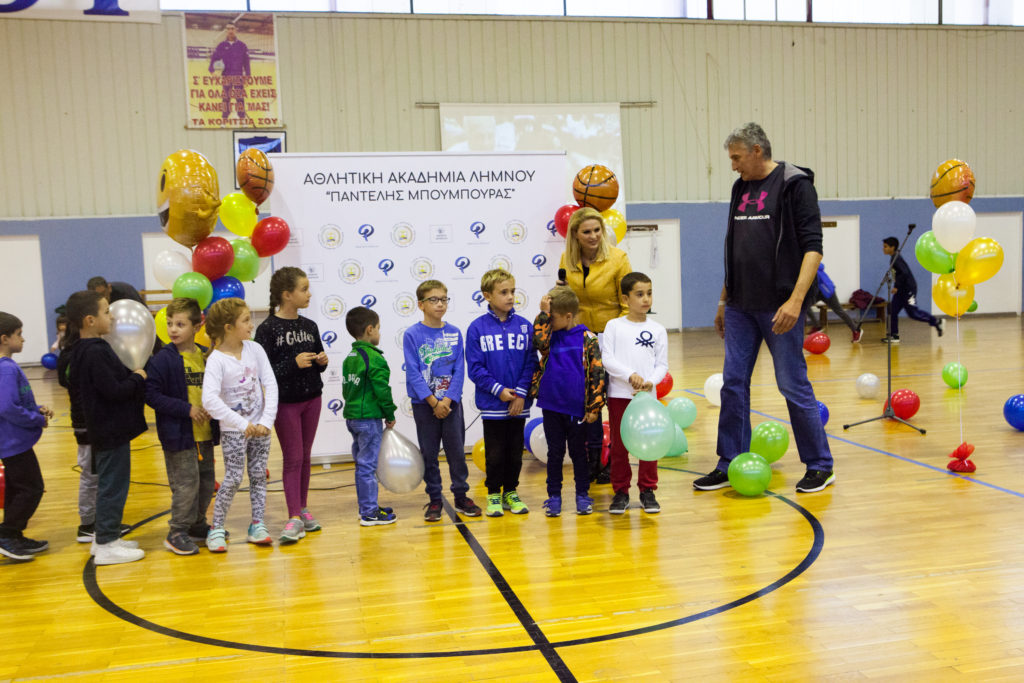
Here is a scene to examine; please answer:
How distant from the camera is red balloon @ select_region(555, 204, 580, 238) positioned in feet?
18.9

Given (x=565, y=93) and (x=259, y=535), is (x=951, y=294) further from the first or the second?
(x=565, y=93)

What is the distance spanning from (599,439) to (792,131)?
1311cm

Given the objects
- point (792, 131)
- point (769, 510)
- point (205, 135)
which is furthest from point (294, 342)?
point (792, 131)

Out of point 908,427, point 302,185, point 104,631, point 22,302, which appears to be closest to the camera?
point 104,631

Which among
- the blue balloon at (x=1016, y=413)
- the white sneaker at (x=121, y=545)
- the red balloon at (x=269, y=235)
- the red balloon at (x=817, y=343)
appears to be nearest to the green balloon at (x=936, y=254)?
the blue balloon at (x=1016, y=413)

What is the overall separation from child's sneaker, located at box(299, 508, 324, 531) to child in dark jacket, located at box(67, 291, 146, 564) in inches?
→ 32.4

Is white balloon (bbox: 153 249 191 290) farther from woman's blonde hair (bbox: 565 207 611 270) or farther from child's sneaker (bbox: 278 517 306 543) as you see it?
woman's blonde hair (bbox: 565 207 611 270)

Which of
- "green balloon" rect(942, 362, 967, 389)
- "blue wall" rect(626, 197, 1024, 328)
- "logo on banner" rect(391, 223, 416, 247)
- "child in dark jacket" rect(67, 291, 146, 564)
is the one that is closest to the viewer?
"child in dark jacket" rect(67, 291, 146, 564)

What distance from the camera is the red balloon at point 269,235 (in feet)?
17.7

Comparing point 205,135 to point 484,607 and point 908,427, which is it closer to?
point 908,427

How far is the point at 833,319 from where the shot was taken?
17.0m

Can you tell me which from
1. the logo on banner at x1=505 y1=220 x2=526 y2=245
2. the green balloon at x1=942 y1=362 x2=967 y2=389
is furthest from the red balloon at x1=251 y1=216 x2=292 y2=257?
the green balloon at x1=942 y1=362 x2=967 y2=389

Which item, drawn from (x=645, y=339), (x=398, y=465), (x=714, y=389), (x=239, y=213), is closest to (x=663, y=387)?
(x=714, y=389)

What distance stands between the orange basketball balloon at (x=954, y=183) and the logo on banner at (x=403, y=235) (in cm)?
339
